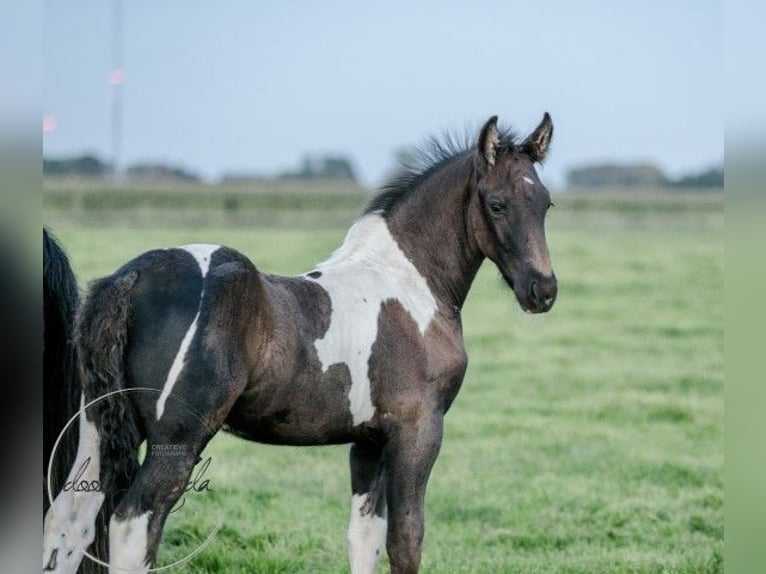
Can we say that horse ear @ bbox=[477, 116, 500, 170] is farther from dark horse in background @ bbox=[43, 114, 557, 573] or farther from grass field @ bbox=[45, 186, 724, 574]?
grass field @ bbox=[45, 186, 724, 574]

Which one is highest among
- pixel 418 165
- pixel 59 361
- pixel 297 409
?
pixel 418 165

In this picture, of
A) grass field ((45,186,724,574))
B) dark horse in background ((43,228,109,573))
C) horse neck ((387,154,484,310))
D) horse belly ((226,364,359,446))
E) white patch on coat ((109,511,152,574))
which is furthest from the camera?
grass field ((45,186,724,574))

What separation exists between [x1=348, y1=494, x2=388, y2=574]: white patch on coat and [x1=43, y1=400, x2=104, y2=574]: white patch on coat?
1162 millimetres

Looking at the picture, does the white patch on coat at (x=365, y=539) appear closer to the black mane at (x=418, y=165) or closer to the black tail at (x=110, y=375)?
the black tail at (x=110, y=375)

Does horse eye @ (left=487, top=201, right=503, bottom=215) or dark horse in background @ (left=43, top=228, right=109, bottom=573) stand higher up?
horse eye @ (left=487, top=201, right=503, bottom=215)

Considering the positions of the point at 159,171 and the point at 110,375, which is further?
the point at 159,171

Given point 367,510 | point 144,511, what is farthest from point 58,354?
point 367,510

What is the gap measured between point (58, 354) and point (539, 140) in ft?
7.19

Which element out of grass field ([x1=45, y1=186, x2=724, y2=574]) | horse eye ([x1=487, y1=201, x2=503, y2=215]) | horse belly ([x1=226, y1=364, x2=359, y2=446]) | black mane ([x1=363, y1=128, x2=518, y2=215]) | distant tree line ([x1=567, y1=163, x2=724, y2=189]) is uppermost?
distant tree line ([x1=567, y1=163, x2=724, y2=189])

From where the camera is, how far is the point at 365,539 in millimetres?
4613

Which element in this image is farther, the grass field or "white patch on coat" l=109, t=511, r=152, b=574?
the grass field

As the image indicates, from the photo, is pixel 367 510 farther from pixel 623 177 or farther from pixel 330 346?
pixel 623 177

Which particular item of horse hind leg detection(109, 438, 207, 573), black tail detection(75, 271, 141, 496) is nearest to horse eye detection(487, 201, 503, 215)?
black tail detection(75, 271, 141, 496)

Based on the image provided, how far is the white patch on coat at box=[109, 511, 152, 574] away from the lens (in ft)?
12.3
